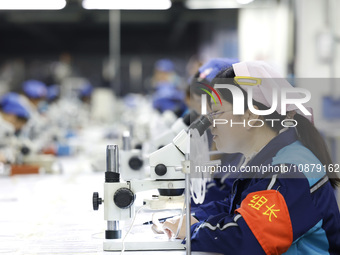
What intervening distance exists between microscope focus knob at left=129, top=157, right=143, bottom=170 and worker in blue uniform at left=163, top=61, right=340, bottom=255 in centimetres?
102

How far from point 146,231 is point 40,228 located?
445 millimetres

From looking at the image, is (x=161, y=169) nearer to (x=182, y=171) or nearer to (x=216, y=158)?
(x=182, y=171)

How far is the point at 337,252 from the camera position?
1.45m

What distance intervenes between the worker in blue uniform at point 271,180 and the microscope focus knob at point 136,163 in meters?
1.02

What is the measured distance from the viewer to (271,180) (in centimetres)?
134

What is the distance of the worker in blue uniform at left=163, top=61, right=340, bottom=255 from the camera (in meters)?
1.29

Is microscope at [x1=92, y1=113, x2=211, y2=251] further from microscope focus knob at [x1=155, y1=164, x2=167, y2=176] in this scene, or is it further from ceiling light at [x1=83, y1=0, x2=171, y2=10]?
ceiling light at [x1=83, y1=0, x2=171, y2=10]

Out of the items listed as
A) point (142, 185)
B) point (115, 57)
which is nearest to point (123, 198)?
point (142, 185)

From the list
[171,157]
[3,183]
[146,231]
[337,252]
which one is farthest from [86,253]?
[3,183]

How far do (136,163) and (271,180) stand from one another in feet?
4.32

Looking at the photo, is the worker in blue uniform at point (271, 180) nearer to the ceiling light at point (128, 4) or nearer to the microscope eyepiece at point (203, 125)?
the microscope eyepiece at point (203, 125)

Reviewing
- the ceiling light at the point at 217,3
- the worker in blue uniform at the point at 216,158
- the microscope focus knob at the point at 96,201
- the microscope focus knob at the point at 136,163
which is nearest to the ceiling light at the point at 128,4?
the ceiling light at the point at 217,3

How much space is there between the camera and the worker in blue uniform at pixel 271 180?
129cm

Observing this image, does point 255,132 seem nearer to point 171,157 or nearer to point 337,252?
point 171,157
